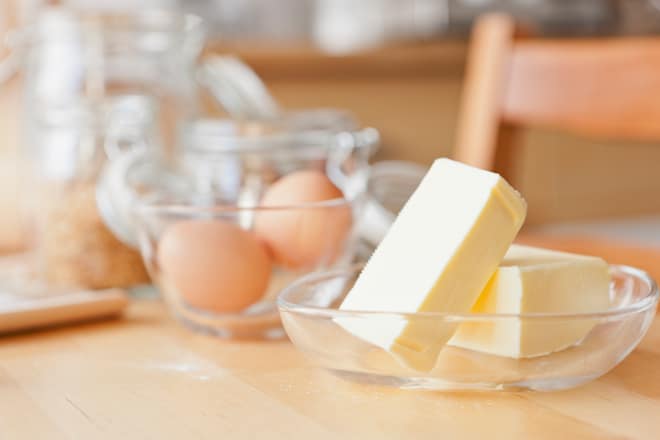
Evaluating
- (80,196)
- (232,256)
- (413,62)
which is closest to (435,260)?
(232,256)

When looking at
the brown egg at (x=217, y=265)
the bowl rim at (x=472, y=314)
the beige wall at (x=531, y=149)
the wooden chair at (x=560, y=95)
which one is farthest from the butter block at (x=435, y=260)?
the beige wall at (x=531, y=149)

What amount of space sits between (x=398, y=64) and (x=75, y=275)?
4.86 ft

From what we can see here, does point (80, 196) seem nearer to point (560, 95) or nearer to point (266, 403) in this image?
point (266, 403)

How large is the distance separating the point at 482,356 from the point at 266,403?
0.09 metres

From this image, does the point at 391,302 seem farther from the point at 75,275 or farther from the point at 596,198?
the point at 596,198

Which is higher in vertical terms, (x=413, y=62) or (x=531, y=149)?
(x=413, y=62)

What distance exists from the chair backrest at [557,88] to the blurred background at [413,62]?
2.84ft

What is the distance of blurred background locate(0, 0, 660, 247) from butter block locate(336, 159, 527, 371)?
1402 mm

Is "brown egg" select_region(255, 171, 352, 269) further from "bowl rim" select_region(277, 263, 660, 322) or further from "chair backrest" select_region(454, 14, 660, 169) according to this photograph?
"chair backrest" select_region(454, 14, 660, 169)

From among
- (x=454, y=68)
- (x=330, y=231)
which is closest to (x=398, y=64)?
(x=454, y=68)

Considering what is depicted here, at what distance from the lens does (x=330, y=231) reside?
22.7 inches

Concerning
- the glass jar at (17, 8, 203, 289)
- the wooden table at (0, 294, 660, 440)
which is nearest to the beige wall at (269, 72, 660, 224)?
the glass jar at (17, 8, 203, 289)

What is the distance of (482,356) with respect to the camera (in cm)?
42

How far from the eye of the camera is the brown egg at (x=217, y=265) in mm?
541
